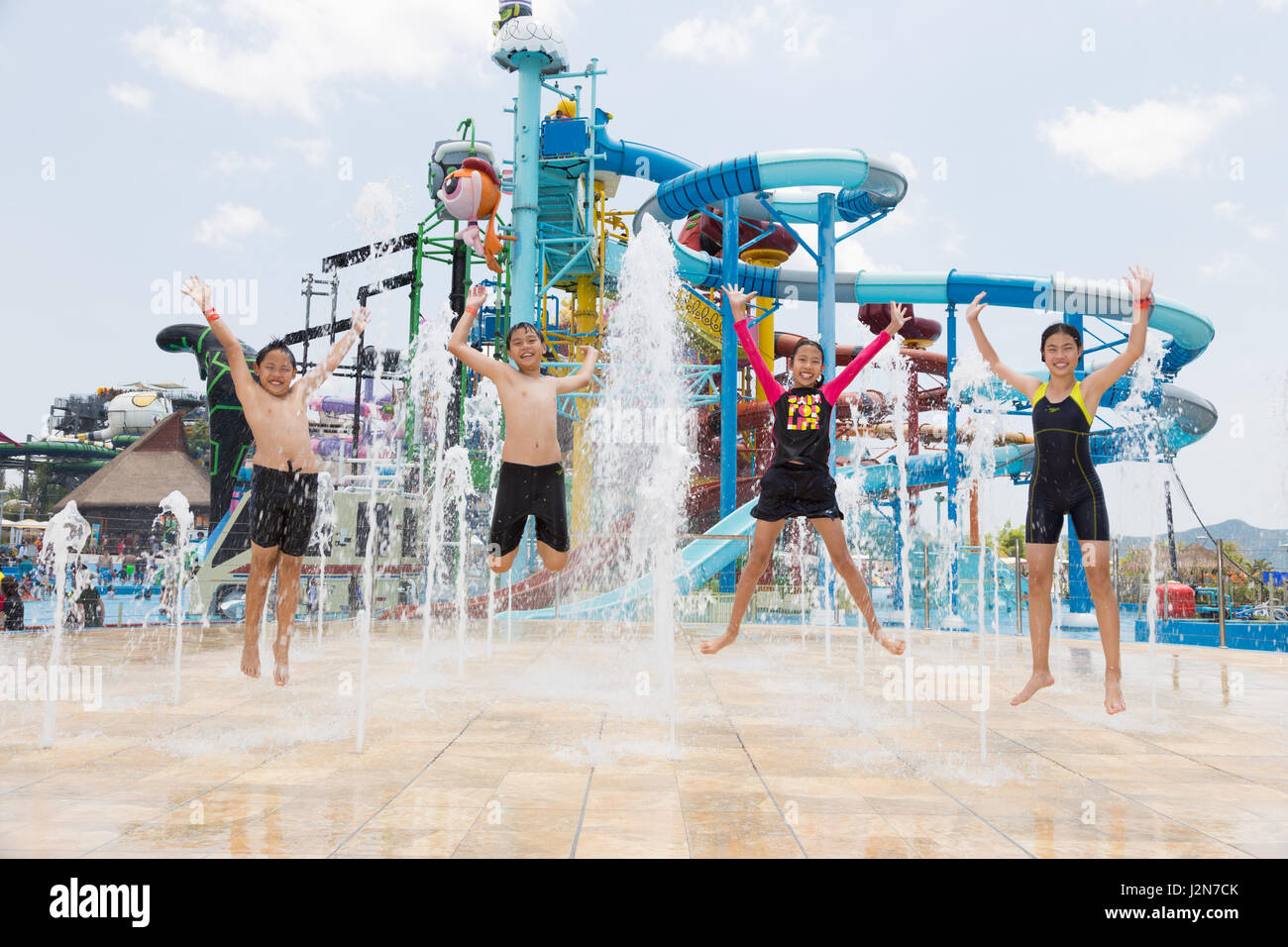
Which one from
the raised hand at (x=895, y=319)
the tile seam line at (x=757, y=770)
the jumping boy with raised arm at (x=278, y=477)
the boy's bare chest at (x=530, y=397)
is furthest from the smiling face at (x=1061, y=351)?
the jumping boy with raised arm at (x=278, y=477)

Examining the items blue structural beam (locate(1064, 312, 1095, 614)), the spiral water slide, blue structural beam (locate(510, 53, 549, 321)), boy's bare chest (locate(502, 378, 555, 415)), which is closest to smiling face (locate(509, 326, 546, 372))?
boy's bare chest (locate(502, 378, 555, 415))

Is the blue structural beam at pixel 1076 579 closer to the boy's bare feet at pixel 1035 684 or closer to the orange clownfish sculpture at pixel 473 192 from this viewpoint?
the orange clownfish sculpture at pixel 473 192

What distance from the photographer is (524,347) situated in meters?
5.16

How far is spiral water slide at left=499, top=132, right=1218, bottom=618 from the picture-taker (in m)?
14.9

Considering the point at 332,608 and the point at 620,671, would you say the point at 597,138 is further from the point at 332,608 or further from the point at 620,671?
the point at 620,671

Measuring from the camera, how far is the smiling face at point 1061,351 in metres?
4.43

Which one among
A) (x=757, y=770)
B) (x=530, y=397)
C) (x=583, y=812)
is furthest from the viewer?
(x=530, y=397)

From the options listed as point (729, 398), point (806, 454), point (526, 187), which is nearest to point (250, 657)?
point (806, 454)

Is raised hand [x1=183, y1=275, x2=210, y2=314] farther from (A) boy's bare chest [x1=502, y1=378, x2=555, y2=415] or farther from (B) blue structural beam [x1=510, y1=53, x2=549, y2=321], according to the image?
(B) blue structural beam [x1=510, y1=53, x2=549, y2=321]

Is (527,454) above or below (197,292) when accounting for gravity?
below

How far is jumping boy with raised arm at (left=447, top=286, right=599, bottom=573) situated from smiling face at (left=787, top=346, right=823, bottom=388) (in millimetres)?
1251

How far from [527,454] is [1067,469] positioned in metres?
3.06

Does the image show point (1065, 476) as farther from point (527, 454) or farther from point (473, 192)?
point (473, 192)
